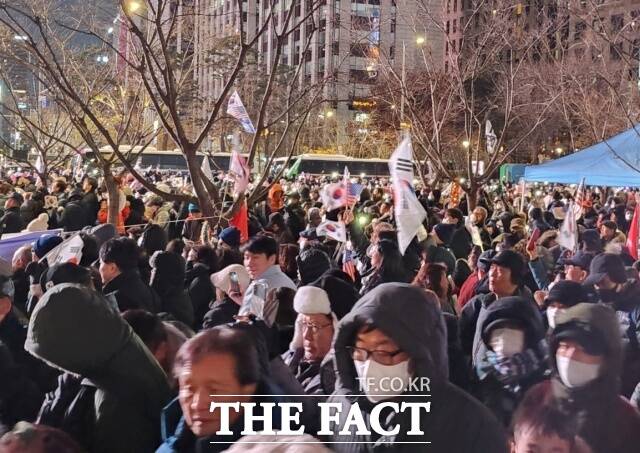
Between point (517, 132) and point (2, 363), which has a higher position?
point (517, 132)

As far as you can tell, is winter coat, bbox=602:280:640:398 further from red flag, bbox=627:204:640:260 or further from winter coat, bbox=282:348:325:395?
red flag, bbox=627:204:640:260

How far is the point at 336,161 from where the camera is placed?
Answer: 155ft

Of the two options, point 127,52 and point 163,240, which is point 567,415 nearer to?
point 163,240

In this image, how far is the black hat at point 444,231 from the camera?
8.57 metres

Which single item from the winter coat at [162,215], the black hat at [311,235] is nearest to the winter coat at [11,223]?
the winter coat at [162,215]

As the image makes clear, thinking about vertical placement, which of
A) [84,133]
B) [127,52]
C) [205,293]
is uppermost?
[127,52]

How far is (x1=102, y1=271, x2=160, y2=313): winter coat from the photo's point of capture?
4.78m

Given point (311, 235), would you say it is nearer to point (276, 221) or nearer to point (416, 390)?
point (276, 221)

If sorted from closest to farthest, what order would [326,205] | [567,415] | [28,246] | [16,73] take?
[567,415] < [28,246] < [326,205] < [16,73]

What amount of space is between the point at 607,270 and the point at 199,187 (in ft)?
12.9

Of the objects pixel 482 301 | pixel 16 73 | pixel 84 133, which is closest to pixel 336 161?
pixel 16 73

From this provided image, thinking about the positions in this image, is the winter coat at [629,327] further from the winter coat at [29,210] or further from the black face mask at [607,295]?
the winter coat at [29,210]

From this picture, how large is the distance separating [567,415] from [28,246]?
5.22 meters

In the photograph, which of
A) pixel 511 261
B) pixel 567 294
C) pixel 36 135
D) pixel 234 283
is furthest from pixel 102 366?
pixel 36 135
